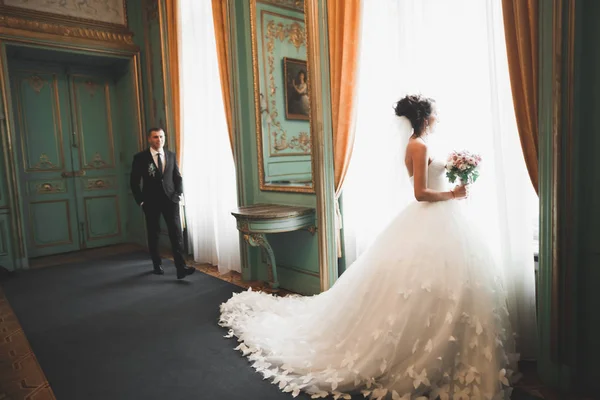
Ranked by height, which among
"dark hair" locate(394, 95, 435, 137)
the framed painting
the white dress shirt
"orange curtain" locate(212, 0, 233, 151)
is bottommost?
the white dress shirt

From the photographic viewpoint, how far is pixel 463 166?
233cm

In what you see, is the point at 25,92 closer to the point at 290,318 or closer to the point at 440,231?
the point at 290,318

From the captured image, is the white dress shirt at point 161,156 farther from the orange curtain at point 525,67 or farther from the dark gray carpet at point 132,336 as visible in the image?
the orange curtain at point 525,67

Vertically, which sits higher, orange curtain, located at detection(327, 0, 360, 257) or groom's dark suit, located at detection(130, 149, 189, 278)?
orange curtain, located at detection(327, 0, 360, 257)

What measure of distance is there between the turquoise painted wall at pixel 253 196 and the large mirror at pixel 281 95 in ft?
0.37

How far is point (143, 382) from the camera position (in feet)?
8.23

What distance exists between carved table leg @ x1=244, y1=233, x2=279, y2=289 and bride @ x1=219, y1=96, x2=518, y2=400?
1.20m

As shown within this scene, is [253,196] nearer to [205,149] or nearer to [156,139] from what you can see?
[205,149]

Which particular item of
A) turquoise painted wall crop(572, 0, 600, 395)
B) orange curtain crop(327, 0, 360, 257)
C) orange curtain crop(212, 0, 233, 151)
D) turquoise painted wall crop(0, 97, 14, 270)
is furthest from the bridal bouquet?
turquoise painted wall crop(0, 97, 14, 270)

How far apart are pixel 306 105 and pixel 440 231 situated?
6.13 feet

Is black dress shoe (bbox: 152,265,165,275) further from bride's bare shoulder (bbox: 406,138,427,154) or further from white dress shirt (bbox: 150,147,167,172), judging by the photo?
bride's bare shoulder (bbox: 406,138,427,154)

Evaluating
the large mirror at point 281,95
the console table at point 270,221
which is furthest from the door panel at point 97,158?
the console table at point 270,221

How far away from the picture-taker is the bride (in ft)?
6.82

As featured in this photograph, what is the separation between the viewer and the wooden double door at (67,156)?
6.10m
